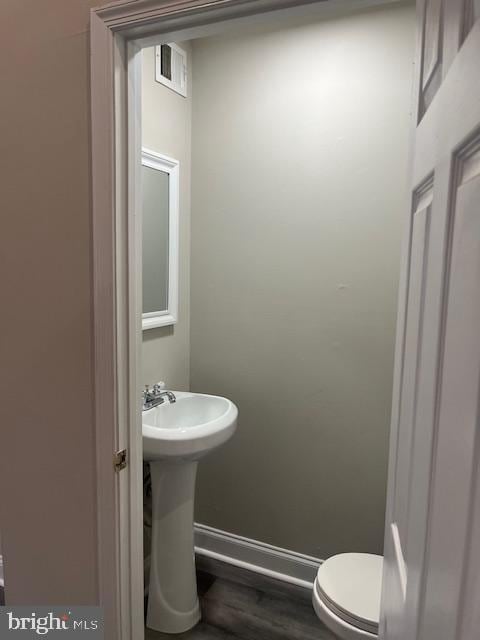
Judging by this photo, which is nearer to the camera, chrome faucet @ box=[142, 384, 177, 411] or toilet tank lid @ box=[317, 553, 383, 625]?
toilet tank lid @ box=[317, 553, 383, 625]

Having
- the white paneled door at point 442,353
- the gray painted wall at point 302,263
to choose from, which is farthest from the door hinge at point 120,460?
the gray painted wall at point 302,263

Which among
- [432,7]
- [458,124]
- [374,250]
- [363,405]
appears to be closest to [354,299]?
[374,250]

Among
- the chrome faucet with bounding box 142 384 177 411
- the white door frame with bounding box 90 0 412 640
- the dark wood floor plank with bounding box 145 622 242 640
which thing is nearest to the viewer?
the white door frame with bounding box 90 0 412 640

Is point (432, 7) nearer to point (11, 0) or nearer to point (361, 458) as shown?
point (11, 0)

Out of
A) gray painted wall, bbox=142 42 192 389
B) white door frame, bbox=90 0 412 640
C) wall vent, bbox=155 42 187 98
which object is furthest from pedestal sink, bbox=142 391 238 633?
wall vent, bbox=155 42 187 98

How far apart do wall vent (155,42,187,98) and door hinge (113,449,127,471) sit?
1626mm

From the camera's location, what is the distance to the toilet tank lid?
141cm

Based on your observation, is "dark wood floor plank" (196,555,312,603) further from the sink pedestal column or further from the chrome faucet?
the chrome faucet

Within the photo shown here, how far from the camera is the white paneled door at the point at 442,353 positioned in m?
0.46

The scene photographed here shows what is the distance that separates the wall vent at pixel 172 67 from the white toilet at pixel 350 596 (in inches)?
84.9

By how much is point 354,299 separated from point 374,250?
23 centimetres

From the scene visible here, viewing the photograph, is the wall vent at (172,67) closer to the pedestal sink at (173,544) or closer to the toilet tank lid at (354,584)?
the pedestal sink at (173,544)

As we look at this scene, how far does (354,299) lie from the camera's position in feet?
6.42

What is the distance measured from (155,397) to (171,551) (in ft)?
2.17
